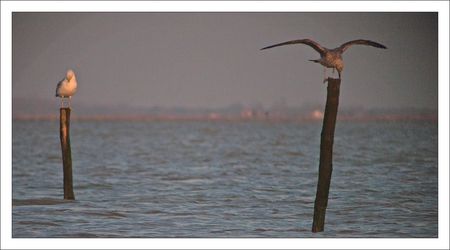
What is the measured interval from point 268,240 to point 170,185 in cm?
1295

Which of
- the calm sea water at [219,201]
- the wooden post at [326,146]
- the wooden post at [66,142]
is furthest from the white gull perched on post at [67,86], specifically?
the wooden post at [326,146]

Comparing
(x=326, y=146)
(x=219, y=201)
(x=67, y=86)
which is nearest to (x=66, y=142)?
(x=67, y=86)

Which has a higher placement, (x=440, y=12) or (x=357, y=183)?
(x=440, y=12)

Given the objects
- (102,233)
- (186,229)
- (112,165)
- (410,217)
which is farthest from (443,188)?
(112,165)

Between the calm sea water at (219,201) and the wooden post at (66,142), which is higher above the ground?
the wooden post at (66,142)

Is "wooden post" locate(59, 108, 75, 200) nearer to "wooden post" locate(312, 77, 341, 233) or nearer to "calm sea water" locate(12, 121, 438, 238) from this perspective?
"calm sea water" locate(12, 121, 438, 238)

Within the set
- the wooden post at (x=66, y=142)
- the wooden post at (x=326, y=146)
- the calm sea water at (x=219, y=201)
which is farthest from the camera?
the wooden post at (x=66, y=142)

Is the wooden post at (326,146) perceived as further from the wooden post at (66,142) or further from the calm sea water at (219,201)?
the wooden post at (66,142)

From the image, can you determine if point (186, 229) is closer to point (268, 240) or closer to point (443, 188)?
point (268, 240)

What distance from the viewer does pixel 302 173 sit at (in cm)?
3678

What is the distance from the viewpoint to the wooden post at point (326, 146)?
55.5 feet

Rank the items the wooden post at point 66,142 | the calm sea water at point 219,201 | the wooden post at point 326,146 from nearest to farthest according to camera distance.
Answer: the wooden post at point 326,146, the calm sea water at point 219,201, the wooden post at point 66,142

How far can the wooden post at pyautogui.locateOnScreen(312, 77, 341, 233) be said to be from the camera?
1691 cm

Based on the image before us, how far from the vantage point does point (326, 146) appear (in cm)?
1727
